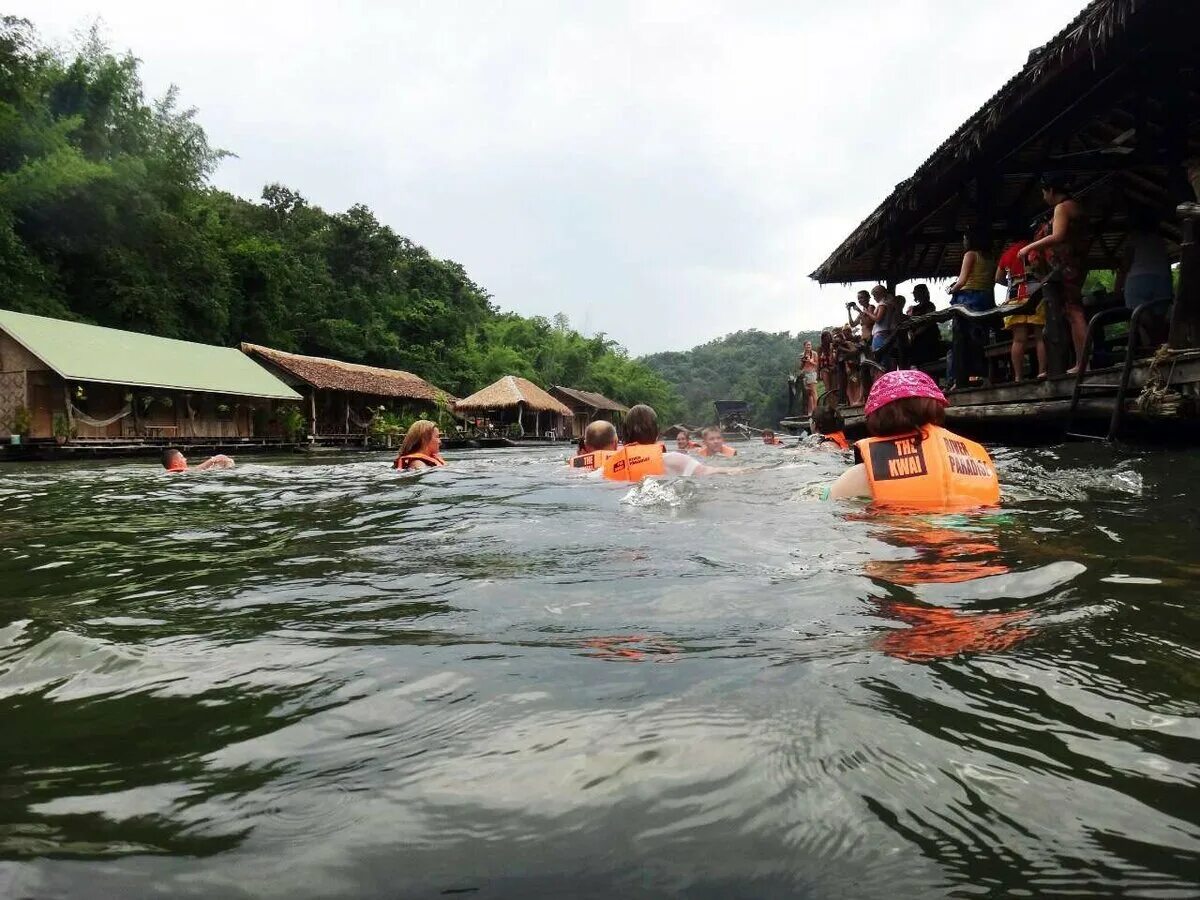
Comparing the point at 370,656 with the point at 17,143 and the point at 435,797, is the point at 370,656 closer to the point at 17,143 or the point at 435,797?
the point at 435,797

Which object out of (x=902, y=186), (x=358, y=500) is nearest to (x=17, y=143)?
(x=358, y=500)

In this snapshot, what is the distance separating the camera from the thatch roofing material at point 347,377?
25906 millimetres

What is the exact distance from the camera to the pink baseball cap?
3613 millimetres

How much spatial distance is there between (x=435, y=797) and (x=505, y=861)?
0.69ft

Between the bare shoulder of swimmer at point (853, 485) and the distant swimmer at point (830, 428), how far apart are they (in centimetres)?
842

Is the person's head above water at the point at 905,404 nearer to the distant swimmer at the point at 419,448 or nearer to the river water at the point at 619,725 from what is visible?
the river water at the point at 619,725

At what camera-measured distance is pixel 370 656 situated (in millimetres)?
1866

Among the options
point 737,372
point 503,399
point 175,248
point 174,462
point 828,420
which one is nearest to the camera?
point 174,462

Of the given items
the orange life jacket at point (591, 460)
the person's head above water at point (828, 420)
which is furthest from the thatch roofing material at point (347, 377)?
the orange life jacket at point (591, 460)

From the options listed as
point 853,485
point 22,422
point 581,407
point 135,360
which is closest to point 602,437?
point 853,485

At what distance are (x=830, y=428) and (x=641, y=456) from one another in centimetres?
831

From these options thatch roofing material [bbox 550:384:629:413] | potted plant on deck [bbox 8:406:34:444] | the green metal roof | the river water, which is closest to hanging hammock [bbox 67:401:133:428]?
potted plant on deck [bbox 8:406:34:444]

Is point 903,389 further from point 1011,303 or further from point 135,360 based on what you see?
point 135,360

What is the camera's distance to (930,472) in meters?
3.70
